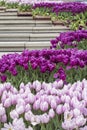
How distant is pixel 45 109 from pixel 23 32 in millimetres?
10030

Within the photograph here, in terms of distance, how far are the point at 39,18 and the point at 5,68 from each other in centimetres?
963

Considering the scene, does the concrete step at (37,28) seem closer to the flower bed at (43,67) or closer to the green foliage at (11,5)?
the green foliage at (11,5)

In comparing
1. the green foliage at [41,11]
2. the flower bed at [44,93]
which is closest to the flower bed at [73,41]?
the flower bed at [44,93]

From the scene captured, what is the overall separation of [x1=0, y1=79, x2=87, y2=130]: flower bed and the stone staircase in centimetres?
653

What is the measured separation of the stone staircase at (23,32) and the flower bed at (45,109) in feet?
21.4

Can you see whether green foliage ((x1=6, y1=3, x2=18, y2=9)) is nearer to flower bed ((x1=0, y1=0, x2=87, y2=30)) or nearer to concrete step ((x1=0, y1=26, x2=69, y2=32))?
flower bed ((x1=0, y1=0, x2=87, y2=30))

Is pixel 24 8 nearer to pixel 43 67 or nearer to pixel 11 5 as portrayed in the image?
pixel 11 5

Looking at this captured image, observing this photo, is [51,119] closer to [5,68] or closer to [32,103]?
[32,103]

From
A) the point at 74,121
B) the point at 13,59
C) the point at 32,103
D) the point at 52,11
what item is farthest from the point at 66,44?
the point at 52,11

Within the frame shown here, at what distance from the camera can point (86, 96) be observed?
11.8 feet

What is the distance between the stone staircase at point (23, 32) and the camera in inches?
415

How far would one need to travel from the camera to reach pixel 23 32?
1325cm

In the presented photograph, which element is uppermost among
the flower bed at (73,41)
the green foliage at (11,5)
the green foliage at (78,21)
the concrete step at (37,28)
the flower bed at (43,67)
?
the flower bed at (43,67)

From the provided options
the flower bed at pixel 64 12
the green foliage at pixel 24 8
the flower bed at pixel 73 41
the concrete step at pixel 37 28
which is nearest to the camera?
the flower bed at pixel 73 41
